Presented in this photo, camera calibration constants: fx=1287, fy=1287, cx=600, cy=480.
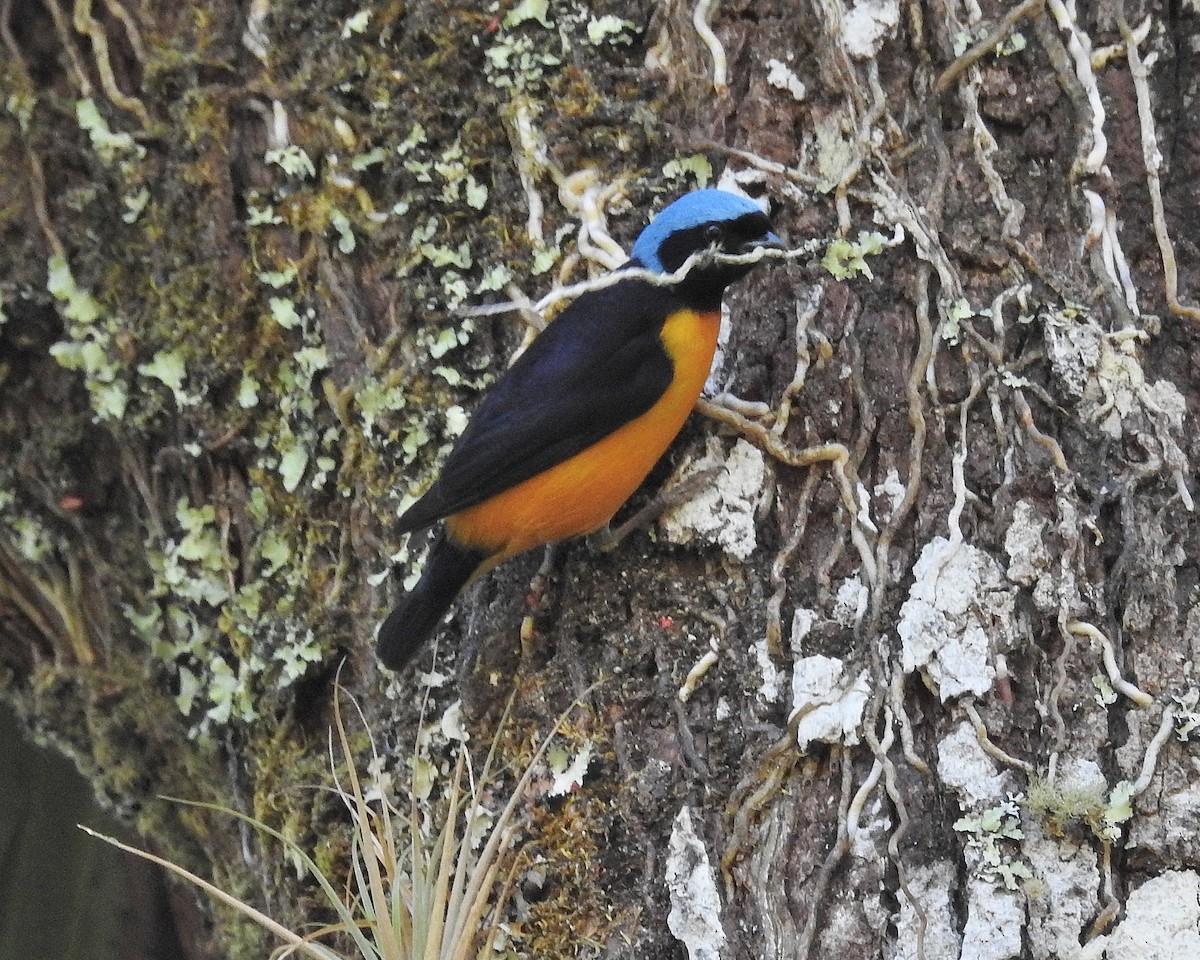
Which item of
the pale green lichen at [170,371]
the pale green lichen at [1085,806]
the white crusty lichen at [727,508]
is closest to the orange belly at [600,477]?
the white crusty lichen at [727,508]

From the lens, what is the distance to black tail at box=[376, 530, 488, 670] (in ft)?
8.86

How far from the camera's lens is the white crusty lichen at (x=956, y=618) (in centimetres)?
232

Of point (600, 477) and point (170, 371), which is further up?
point (170, 371)

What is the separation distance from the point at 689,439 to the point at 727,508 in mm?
247

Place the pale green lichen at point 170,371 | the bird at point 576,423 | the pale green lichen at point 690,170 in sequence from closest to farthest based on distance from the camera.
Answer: the bird at point 576,423
the pale green lichen at point 690,170
the pale green lichen at point 170,371

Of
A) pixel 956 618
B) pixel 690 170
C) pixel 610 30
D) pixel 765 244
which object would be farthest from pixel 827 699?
pixel 610 30

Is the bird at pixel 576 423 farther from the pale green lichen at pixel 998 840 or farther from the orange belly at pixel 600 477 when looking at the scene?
the pale green lichen at pixel 998 840

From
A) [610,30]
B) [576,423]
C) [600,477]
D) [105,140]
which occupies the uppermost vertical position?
[105,140]

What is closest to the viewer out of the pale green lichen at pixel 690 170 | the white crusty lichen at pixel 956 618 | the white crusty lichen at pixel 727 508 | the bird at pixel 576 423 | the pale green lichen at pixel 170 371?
the white crusty lichen at pixel 956 618

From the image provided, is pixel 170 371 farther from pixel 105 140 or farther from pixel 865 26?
pixel 865 26

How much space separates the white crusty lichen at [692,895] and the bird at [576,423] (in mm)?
679

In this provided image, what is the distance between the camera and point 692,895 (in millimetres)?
2391

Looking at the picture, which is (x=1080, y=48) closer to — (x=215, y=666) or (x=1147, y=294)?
(x=1147, y=294)

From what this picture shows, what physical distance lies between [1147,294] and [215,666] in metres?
2.29
